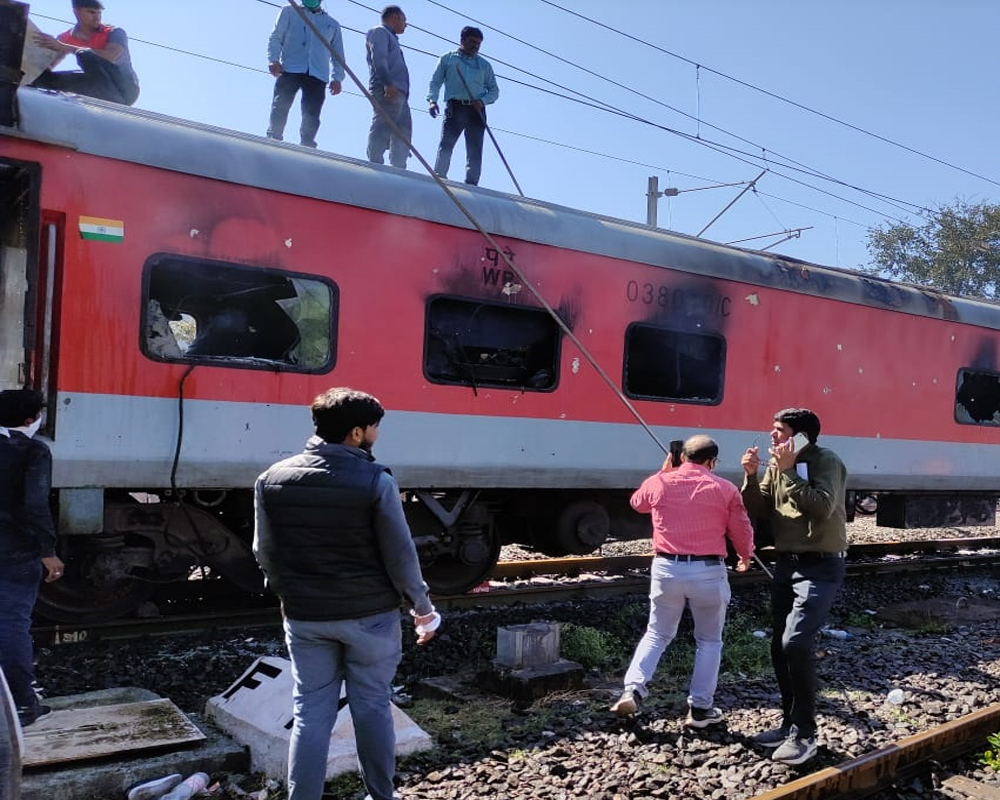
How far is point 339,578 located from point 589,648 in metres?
3.33

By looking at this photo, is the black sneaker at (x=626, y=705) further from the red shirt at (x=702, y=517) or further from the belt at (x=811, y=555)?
the belt at (x=811, y=555)

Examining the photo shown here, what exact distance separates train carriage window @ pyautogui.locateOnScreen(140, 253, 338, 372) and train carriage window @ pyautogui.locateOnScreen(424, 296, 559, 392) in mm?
877

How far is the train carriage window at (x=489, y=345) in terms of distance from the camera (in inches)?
268

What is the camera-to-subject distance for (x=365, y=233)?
20.8 ft

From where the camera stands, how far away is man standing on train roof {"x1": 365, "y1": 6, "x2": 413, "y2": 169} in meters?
8.07

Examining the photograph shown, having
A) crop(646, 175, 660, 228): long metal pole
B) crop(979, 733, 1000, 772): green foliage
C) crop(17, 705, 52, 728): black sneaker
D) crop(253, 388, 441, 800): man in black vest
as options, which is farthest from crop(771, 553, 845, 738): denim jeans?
crop(646, 175, 660, 228): long metal pole

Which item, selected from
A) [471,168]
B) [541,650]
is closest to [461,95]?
[471,168]

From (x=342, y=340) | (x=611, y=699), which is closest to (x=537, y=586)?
(x=611, y=699)

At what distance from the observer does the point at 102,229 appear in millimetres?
5340

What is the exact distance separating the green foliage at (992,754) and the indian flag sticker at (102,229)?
5.53 meters

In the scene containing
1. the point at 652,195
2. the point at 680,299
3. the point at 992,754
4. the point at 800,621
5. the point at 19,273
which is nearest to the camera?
the point at 800,621

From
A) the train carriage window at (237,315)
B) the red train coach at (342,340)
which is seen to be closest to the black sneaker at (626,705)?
the red train coach at (342,340)

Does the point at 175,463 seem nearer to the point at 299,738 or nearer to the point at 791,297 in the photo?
the point at 299,738

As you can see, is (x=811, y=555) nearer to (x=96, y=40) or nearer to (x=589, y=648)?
(x=589, y=648)
